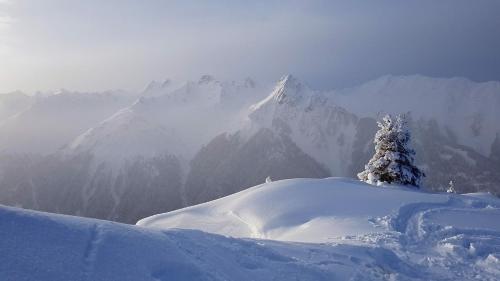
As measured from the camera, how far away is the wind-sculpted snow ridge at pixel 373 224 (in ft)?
44.9

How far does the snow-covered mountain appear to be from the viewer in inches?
370

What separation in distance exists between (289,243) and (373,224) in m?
5.47

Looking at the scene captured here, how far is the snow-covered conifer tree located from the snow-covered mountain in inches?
746

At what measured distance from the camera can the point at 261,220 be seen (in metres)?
22.3

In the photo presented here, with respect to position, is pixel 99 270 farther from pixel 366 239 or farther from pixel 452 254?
pixel 452 254

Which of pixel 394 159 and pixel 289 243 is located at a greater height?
pixel 394 159

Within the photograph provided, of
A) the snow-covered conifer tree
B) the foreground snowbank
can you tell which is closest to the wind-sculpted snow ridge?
the foreground snowbank

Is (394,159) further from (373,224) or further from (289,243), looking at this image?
(289,243)

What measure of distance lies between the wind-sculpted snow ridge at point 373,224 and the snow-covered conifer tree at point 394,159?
1532 centimetres

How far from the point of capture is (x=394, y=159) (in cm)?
4256

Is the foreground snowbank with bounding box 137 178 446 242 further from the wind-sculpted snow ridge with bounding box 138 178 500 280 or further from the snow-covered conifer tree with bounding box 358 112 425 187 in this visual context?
the snow-covered conifer tree with bounding box 358 112 425 187

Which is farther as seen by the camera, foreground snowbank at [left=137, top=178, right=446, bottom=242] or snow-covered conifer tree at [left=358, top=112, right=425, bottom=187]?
snow-covered conifer tree at [left=358, top=112, right=425, bottom=187]

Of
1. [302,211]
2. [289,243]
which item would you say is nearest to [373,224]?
[302,211]

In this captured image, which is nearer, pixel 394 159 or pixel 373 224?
pixel 373 224
